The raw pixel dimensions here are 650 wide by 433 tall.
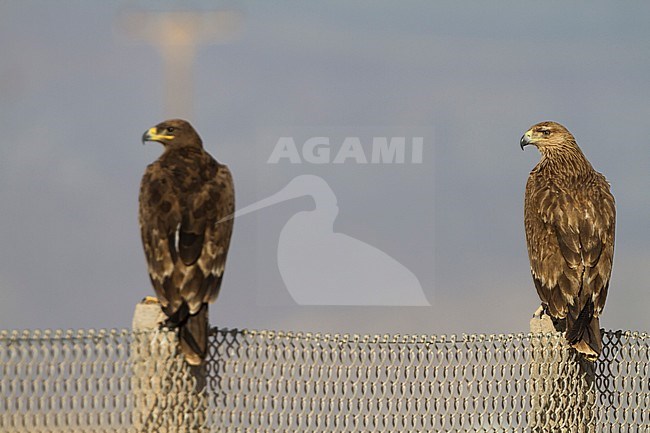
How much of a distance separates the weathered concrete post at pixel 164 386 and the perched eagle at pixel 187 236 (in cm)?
8

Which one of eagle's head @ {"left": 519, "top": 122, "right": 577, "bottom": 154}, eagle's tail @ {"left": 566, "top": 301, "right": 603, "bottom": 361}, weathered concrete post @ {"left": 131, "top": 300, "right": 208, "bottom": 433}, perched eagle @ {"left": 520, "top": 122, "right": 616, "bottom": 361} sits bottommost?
weathered concrete post @ {"left": 131, "top": 300, "right": 208, "bottom": 433}

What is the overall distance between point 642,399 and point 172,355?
3.49 metres

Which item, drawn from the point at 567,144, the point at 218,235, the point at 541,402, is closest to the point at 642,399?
the point at 541,402

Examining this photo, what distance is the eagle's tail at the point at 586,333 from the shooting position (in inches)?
295

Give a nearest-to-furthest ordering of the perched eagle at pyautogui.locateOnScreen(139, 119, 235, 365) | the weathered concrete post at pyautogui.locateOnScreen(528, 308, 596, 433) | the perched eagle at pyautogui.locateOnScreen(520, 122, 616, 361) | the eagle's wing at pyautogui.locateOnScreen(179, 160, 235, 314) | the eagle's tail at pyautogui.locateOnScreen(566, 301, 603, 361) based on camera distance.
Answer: the perched eagle at pyautogui.locateOnScreen(139, 119, 235, 365), the eagle's wing at pyautogui.locateOnScreen(179, 160, 235, 314), the weathered concrete post at pyautogui.locateOnScreen(528, 308, 596, 433), the eagle's tail at pyautogui.locateOnScreen(566, 301, 603, 361), the perched eagle at pyautogui.locateOnScreen(520, 122, 616, 361)

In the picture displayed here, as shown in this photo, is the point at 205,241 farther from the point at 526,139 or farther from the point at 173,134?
the point at 526,139

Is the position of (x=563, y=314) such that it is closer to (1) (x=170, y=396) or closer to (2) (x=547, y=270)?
(2) (x=547, y=270)

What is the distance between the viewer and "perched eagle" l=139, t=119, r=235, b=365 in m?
6.14

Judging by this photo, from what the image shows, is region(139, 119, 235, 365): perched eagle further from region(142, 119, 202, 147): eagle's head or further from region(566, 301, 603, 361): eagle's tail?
region(566, 301, 603, 361): eagle's tail

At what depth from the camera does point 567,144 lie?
9523 mm

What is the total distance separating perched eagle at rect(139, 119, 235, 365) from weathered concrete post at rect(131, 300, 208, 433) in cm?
8

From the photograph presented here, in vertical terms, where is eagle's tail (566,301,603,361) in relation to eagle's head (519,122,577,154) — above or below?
below

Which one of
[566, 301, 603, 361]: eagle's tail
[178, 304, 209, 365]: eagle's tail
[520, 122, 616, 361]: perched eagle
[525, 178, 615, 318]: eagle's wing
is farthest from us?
[525, 178, 615, 318]: eagle's wing

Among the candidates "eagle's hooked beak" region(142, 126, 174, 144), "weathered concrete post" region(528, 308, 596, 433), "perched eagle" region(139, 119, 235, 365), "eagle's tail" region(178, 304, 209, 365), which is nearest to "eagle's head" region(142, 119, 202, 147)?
"eagle's hooked beak" region(142, 126, 174, 144)
